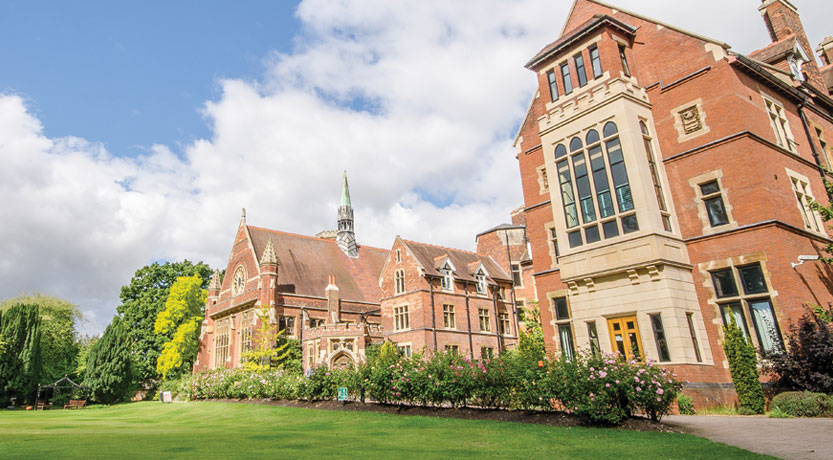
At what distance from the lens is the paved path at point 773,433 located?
7.36 meters

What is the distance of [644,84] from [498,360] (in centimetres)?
1250

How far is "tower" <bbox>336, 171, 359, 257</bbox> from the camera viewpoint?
47.4 meters

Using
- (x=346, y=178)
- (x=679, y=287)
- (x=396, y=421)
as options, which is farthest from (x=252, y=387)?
(x=346, y=178)

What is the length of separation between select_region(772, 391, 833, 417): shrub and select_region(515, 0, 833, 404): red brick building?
2.06m

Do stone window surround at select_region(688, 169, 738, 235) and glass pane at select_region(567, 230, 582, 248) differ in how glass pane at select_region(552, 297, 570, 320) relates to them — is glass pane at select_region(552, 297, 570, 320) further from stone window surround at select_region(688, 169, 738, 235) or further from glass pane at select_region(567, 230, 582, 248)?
stone window surround at select_region(688, 169, 738, 235)

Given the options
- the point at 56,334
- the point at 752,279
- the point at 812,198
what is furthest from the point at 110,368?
the point at 812,198

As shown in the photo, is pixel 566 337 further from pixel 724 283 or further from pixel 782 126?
pixel 782 126

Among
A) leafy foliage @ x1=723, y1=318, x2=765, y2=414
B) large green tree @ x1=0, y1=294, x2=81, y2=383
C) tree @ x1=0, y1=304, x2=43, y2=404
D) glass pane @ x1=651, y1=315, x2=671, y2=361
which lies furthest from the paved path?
large green tree @ x1=0, y1=294, x2=81, y2=383

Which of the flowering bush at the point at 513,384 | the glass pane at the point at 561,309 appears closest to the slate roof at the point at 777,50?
the glass pane at the point at 561,309

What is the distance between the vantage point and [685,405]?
46.6 feet

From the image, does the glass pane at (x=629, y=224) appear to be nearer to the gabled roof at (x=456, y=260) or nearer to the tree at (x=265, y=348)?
the gabled roof at (x=456, y=260)

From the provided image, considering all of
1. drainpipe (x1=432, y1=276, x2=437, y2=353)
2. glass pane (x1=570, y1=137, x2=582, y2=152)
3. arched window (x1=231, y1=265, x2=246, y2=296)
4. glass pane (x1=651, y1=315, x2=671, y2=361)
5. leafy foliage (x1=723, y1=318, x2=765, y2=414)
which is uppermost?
arched window (x1=231, y1=265, x2=246, y2=296)

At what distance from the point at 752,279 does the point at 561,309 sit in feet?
22.4

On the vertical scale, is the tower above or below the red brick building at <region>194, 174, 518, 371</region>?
above
